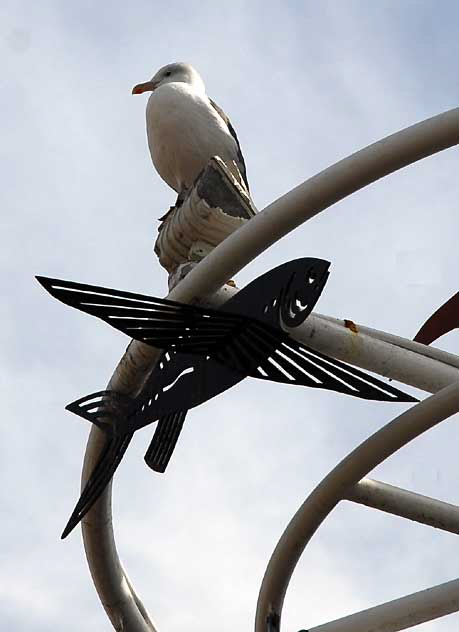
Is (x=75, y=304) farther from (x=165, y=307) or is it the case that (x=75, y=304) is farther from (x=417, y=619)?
(x=417, y=619)

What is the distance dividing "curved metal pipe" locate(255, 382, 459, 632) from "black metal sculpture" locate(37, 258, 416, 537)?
0.24 metres

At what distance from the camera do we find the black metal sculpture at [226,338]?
7.63m

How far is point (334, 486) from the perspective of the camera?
343 inches

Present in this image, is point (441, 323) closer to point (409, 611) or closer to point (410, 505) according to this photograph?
point (410, 505)

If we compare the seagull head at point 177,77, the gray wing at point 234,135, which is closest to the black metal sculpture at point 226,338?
the gray wing at point 234,135

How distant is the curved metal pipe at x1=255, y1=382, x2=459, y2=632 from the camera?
814cm

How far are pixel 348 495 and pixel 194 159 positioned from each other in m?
2.71

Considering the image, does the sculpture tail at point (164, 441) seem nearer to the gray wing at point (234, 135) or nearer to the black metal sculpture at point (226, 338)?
the black metal sculpture at point (226, 338)

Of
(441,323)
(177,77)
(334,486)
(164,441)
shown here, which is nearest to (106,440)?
(164,441)

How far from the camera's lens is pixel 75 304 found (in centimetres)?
745

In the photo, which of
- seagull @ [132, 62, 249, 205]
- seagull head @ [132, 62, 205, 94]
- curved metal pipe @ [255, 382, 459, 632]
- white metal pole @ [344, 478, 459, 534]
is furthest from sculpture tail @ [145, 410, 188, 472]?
seagull head @ [132, 62, 205, 94]

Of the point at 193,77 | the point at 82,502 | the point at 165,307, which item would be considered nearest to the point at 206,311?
the point at 165,307

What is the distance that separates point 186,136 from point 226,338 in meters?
2.78

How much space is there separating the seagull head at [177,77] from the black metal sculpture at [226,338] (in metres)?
3.53
